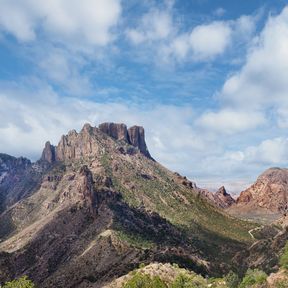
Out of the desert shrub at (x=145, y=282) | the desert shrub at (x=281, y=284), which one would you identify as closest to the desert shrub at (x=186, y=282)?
the desert shrub at (x=145, y=282)

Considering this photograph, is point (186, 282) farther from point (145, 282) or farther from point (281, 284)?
point (281, 284)

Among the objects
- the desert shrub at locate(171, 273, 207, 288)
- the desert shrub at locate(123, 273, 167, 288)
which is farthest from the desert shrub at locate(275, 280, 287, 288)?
the desert shrub at locate(123, 273, 167, 288)

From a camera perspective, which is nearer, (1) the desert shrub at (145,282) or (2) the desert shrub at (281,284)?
(2) the desert shrub at (281,284)

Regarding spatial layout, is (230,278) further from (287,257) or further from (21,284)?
(21,284)

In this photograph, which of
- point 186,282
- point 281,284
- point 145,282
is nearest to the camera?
point 281,284

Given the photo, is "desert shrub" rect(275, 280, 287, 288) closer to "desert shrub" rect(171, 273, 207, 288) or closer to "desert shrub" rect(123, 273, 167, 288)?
"desert shrub" rect(171, 273, 207, 288)

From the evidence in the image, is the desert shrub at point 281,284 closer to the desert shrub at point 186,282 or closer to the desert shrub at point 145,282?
the desert shrub at point 186,282

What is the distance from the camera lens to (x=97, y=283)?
7761 inches

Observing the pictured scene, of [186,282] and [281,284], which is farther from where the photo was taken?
[186,282]

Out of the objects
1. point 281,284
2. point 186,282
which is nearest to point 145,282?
point 186,282

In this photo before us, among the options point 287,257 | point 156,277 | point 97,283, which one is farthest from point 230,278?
point 97,283

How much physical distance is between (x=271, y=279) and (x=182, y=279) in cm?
2413

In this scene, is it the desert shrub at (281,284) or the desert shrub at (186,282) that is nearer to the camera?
the desert shrub at (281,284)

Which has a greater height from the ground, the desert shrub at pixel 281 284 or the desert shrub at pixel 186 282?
the desert shrub at pixel 186 282
